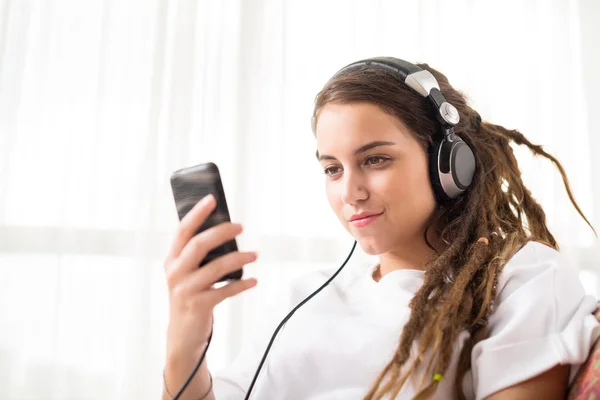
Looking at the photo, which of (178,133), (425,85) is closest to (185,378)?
(425,85)

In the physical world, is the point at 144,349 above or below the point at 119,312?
below

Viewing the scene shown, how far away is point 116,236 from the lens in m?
1.82

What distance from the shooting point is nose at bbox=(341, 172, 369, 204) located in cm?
96

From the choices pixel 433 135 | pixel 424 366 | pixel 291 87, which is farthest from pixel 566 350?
pixel 291 87

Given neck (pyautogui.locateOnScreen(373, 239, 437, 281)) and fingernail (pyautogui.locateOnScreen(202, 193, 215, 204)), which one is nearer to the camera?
fingernail (pyautogui.locateOnScreen(202, 193, 215, 204))

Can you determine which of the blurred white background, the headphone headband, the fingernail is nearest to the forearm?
the fingernail

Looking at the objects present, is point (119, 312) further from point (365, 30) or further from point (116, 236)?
point (365, 30)

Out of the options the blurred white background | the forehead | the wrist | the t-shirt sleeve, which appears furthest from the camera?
the blurred white background

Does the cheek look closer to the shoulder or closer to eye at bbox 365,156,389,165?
eye at bbox 365,156,389,165

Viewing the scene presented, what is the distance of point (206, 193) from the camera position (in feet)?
2.63

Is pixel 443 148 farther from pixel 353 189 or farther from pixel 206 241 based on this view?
A: pixel 206 241

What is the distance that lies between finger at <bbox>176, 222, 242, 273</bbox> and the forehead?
31cm

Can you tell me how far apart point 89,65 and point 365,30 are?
1006mm

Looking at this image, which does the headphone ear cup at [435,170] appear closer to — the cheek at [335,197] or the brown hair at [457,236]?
the brown hair at [457,236]
